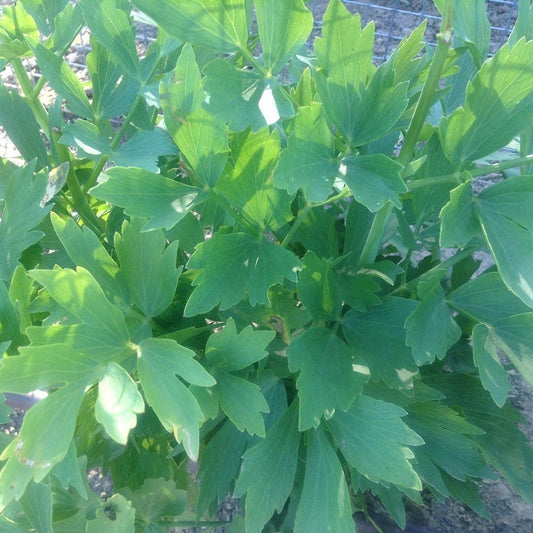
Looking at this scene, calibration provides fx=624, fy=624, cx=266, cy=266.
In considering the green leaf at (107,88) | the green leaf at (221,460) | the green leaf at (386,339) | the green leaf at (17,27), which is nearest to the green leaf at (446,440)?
the green leaf at (386,339)

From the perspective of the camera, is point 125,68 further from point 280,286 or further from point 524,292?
point 524,292

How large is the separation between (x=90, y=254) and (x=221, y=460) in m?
0.33

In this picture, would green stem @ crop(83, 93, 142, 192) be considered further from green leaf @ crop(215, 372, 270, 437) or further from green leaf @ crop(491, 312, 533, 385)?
green leaf @ crop(491, 312, 533, 385)

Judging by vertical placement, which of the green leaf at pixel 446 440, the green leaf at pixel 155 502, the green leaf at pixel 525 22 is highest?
the green leaf at pixel 525 22

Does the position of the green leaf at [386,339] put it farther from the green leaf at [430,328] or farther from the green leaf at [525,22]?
the green leaf at [525,22]

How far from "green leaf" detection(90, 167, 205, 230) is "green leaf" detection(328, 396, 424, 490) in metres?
0.31

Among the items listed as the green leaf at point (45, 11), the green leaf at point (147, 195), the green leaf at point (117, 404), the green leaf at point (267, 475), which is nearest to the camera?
the green leaf at point (117, 404)

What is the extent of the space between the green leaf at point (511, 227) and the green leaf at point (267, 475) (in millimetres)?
333

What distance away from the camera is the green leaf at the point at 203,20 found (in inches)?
23.3

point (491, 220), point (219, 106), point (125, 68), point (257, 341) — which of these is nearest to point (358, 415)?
point (257, 341)

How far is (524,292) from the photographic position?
0.60 metres

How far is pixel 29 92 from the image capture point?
838 mm

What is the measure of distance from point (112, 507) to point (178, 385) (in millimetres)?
282

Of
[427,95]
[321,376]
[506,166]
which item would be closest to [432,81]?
[427,95]
